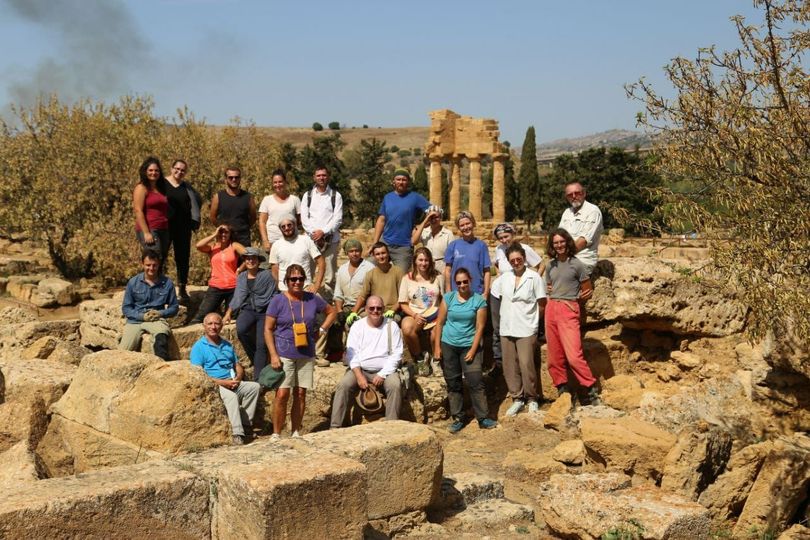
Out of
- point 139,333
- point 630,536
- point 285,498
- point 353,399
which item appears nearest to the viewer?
point 285,498

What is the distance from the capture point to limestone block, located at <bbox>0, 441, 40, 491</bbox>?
6113 millimetres

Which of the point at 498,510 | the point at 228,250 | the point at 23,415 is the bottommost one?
the point at 498,510

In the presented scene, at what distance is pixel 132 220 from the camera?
2220cm

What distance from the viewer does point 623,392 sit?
10.1 metres

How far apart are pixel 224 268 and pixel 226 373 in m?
2.19

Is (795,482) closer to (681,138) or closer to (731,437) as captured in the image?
(731,437)

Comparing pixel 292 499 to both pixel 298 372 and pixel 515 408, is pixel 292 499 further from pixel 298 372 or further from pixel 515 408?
pixel 515 408

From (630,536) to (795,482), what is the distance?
6.37 ft

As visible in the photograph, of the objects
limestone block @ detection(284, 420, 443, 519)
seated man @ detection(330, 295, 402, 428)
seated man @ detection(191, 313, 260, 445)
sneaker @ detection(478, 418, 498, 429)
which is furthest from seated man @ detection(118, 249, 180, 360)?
limestone block @ detection(284, 420, 443, 519)

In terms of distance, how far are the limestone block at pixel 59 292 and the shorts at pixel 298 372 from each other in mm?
14733

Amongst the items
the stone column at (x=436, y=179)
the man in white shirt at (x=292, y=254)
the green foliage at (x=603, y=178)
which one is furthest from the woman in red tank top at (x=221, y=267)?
the green foliage at (x=603, y=178)

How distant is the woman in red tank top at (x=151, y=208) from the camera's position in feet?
34.3

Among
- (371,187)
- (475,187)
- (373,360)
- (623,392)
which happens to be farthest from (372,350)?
(371,187)

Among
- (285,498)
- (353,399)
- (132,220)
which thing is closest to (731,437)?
(353,399)
